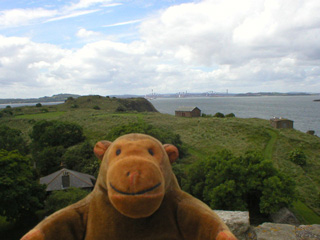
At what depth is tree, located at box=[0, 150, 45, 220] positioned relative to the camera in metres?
13.6

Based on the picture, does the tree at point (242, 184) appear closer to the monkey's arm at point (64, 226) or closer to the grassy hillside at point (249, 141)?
the grassy hillside at point (249, 141)

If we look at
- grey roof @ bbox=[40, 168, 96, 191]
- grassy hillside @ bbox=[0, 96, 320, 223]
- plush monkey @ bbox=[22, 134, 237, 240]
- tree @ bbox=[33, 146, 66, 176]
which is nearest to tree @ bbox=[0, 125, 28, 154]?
tree @ bbox=[33, 146, 66, 176]

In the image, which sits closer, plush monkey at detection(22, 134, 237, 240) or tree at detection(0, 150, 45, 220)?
plush monkey at detection(22, 134, 237, 240)

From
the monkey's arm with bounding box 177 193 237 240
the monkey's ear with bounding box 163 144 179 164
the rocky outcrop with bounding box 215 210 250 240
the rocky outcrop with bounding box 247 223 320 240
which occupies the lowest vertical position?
the rocky outcrop with bounding box 247 223 320 240

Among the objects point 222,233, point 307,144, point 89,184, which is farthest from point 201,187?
point 307,144

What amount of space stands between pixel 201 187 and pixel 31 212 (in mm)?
10515

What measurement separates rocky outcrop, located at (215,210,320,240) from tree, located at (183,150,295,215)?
705 centimetres

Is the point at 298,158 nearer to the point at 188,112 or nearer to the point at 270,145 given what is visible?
the point at 270,145

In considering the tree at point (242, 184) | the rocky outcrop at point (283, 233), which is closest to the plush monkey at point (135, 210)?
the rocky outcrop at point (283, 233)

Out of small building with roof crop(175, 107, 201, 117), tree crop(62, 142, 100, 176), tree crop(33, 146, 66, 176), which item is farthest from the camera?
small building with roof crop(175, 107, 201, 117)

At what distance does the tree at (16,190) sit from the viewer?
13.6m

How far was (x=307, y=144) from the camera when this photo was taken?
108ft

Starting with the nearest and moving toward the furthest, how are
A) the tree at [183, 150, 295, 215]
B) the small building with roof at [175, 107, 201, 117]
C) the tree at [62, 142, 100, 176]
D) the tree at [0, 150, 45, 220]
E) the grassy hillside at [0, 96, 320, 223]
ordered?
the tree at [0, 150, 45, 220], the tree at [183, 150, 295, 215], the grassy hillside at [0, 96, 320, 223], the tree at [62, 142, 100, 176], the small building with roof at [175, 107, 201, 117]

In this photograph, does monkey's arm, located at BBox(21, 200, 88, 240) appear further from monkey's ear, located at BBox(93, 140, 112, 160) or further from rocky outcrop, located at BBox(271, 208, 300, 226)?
rocky outcrop, located at BBox(271, 208, 300, 226)
